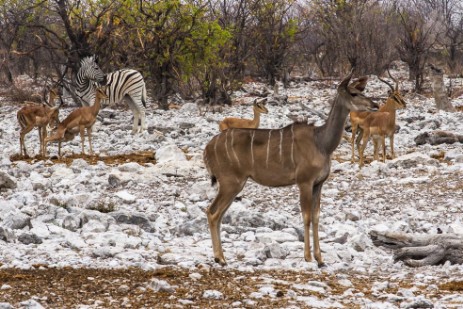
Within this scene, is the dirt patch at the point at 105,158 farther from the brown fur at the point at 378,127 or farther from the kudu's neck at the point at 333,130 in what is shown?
the kudu's neck at the point at 333,130

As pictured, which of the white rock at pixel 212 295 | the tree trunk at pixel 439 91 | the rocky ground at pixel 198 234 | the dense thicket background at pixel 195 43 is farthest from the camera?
the dense thicket background at pixel 195 43

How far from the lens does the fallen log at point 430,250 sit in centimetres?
724

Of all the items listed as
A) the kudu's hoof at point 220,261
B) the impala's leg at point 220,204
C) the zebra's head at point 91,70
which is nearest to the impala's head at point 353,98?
the impala's leg at point 220,204

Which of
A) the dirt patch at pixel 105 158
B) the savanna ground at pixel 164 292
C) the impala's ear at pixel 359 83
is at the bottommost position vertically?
the dirt patch at pixel 105 158

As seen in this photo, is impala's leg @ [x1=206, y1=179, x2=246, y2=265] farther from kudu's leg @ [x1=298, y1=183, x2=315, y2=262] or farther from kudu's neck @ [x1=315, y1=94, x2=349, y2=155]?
kudu's neck @ [x1=315, y1=94, x2=349, y2=155]

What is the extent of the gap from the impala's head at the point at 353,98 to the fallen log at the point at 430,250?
1331 mm

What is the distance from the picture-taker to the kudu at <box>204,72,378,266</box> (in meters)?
7.41

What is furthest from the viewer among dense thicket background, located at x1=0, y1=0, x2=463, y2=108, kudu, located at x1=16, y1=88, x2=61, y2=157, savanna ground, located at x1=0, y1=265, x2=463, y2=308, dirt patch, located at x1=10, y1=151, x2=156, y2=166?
dense thicket background, located at x1=0, y1=0, x2=463, y2=108

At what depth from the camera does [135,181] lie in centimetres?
1205

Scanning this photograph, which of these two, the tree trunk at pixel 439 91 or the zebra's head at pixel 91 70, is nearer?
the tree trunk at pixel 439 91

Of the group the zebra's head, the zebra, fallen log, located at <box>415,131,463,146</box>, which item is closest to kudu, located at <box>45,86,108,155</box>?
the zebra

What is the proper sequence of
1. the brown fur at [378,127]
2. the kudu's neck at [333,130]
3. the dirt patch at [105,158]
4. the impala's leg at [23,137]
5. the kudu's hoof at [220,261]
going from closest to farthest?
the kudu's hoof at [220,261] → the kudu's neck at [333,130] → the brown fur at [378,127] → the dirt patch at [105,158] → the impala's leg at [23,137]

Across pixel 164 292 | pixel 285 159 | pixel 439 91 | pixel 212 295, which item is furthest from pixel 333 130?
pixel 439 91

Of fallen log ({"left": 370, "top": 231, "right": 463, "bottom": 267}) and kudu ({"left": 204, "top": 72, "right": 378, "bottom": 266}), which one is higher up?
kudu ({"left": 204, "top": 72, "right": 378, "bottom": 266})
